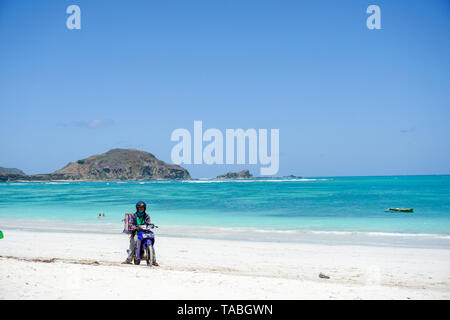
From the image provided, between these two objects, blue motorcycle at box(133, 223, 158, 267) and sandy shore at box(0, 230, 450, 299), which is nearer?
sandy shore at box(0, 230, 450, 299)

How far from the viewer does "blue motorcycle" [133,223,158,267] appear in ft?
27.8

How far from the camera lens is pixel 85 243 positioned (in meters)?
13.4

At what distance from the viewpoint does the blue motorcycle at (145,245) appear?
847 centimetres

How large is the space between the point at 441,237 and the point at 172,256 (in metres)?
11.4

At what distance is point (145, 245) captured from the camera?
8.70 meters

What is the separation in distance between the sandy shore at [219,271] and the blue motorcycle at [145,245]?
0.52 m

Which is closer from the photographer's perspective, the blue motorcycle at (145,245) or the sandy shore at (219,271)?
the sandy shore at (219,271)

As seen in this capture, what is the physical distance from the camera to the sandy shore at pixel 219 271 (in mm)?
5945

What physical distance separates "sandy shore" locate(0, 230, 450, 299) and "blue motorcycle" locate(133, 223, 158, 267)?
52 cm
